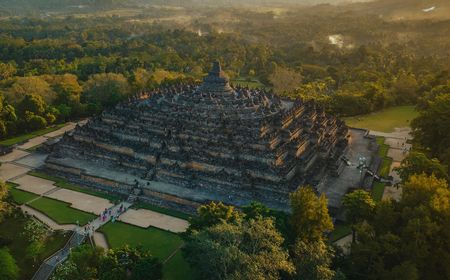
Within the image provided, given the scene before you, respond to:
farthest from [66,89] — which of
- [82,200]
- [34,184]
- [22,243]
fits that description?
[22,243]

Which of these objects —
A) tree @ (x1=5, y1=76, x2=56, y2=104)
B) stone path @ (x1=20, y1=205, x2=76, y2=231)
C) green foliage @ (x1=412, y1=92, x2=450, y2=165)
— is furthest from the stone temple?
tree @ (x1=5, y1=76, x2=56, y2=104)

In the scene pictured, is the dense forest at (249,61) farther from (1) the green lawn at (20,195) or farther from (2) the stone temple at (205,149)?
(1) the green lawn at (20,195)

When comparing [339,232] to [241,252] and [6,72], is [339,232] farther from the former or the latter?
[6,72]

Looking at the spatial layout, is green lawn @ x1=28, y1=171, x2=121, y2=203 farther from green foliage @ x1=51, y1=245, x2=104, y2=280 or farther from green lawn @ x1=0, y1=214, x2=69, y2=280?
green foliage @ x1=51, y1=245, x2=104, y2=280

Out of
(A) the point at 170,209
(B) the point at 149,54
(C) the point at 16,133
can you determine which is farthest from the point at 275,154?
(B) the point at 149,54

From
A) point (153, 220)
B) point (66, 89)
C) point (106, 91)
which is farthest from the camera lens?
point (106, 91)

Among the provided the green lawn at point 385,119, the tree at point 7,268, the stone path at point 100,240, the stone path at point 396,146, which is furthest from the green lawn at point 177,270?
the green lawn at point 385,119

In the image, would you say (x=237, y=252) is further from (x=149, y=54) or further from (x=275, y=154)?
(x=149, y=54)
